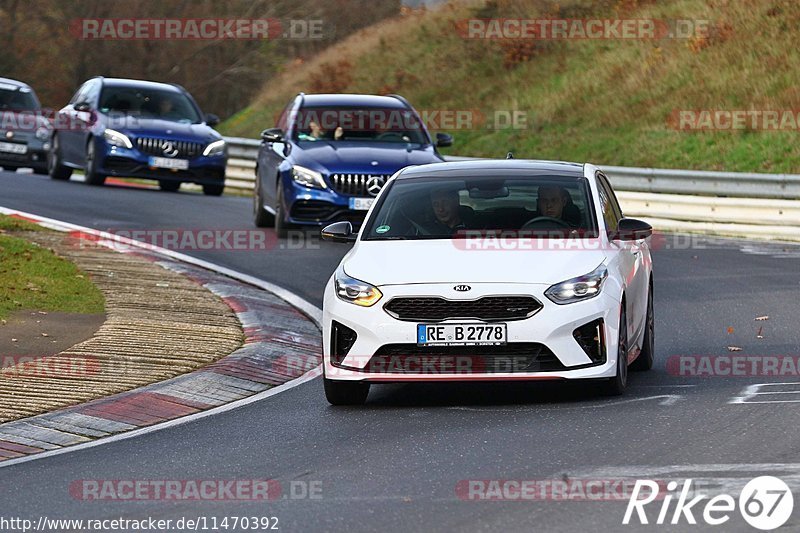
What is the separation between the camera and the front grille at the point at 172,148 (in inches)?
1018

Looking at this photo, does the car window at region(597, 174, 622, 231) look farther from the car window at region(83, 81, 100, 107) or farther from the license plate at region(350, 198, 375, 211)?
the car window at region(83, 81, 100, 107)

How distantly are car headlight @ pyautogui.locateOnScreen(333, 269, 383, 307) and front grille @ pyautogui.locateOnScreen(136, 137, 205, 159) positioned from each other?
16.1 meters

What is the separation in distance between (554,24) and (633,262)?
2852 cm

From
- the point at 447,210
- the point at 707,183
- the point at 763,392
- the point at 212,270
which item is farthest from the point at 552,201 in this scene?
the point at 707,183

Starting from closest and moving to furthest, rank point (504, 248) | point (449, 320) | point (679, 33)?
point (449, 320), point (504, 248), point (679, 33)

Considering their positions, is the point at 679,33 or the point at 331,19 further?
the point at 331,19

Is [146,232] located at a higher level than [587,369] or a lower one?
lower

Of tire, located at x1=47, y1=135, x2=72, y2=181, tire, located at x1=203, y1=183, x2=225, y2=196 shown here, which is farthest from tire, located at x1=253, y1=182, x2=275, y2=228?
tire, located at x1=47, y1=135, x2=72, y2=181

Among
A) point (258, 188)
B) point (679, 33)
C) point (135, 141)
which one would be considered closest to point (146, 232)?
point (258, 188)

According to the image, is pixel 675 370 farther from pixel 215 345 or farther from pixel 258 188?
pixel 258 188

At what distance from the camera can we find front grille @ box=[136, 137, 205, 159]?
25.9m

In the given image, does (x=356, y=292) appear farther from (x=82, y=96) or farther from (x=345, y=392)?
(x=82, y=96)

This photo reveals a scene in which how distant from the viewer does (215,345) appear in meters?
12.3

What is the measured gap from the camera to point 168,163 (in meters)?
26.0
